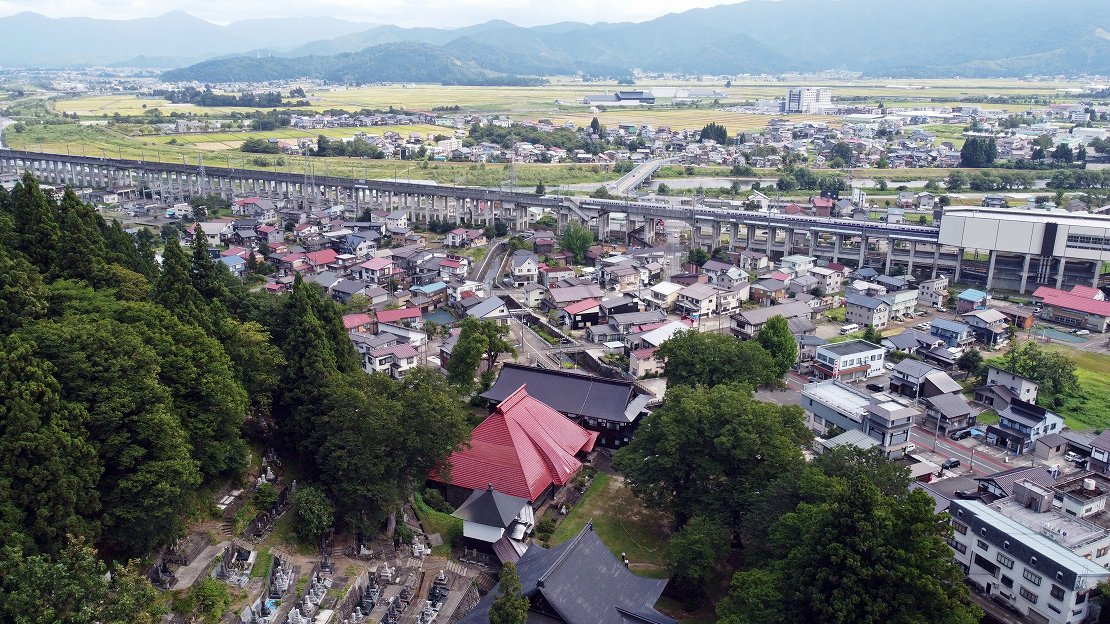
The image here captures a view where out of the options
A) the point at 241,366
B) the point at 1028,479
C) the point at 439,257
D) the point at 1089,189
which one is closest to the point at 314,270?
the point at 439,257

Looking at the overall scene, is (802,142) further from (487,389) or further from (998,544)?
(998,544)

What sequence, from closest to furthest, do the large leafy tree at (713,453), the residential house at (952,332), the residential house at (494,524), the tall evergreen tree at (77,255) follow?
the large leafy tree at (713,453) → the residential house at (494,524) → the tall evergreen tree at (77,255) → the residential house at (952,332)

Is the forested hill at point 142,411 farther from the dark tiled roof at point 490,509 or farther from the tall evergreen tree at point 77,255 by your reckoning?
the dark tiled roof at point 490,509

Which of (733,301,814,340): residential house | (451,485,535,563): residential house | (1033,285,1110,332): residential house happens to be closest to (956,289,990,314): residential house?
(1033,285,1110,332): residential house

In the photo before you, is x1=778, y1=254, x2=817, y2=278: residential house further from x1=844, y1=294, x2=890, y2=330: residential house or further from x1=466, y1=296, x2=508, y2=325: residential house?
x1=466, y1=296, x2=508, y2=325: residential house

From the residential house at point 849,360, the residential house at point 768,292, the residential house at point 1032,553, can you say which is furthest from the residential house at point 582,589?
the residential house at point 768,292

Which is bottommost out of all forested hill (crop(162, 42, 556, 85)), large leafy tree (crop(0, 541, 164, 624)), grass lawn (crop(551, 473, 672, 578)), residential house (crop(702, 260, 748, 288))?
grass lawn (crop(551, 473, 672, 578))
